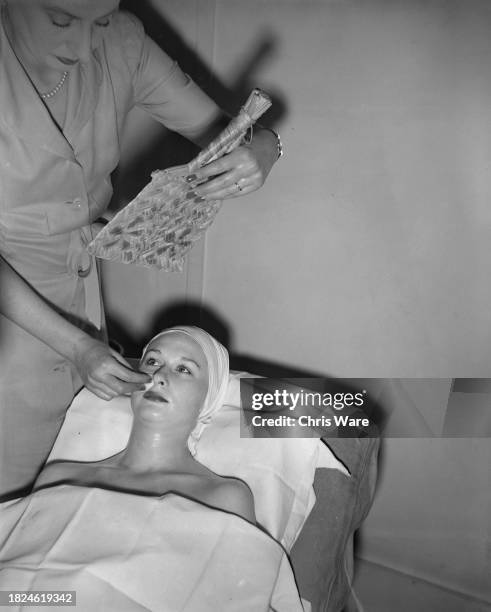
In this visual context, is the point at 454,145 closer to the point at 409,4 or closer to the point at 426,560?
the point at 409,4

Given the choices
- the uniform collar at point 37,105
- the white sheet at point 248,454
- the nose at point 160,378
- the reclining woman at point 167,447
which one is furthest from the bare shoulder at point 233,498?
the uniform collar at point 37,105

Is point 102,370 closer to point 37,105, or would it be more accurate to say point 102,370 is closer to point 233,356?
point 37,105

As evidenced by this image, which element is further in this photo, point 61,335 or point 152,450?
point 152,450

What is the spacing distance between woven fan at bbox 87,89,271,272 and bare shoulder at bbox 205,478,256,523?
423 mm

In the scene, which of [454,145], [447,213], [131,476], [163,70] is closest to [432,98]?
[454,145]

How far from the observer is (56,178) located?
1045 mm

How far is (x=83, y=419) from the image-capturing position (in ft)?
4.35

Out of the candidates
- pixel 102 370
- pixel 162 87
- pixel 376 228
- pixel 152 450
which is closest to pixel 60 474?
pixel 152 450

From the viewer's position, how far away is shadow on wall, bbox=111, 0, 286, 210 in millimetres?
1164

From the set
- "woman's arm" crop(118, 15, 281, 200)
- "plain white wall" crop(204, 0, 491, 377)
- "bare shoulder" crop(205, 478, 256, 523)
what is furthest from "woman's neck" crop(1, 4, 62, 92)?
"bare shoulder" crop(205, 478, 256, 523)

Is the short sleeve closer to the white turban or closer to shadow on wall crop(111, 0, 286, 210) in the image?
shadow on wall crop(111, 0, 286, 210)

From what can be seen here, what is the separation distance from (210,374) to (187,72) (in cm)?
59

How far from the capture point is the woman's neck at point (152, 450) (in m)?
1.19

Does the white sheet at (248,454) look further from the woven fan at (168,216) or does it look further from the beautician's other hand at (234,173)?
the beautician's other hand at (234,173)
